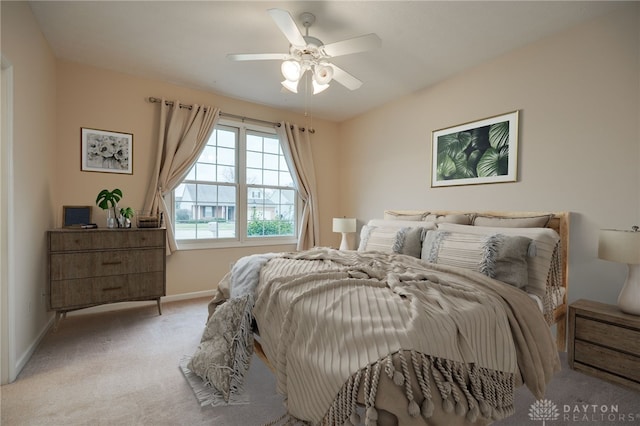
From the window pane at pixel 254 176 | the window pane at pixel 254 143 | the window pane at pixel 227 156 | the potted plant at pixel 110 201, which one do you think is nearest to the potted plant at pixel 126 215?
the potted plant at pixel 110 201

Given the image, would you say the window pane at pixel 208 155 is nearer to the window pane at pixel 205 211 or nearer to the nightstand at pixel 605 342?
the window pane at pixel 205 211

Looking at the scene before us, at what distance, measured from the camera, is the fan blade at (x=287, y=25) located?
188cm

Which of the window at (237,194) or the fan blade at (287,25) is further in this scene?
the window at (237,194)

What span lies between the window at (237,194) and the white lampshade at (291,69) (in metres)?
2.16

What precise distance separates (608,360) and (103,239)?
4.28 meters

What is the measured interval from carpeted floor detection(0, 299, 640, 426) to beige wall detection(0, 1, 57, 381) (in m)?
0.26

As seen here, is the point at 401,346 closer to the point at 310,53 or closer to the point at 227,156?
the point at 310,53

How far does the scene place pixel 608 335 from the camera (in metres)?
2.08

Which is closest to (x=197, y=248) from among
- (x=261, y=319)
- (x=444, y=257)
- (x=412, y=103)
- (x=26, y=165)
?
(x=26, y=165)

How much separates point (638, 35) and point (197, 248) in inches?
186

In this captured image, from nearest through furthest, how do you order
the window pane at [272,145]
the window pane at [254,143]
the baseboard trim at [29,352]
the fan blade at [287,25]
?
the fan blade at [287,25] < the baseboard trim at [29,352] < the window pane at [254,143] < the window pane at [272,145]

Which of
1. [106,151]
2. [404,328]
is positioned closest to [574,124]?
[404,328]

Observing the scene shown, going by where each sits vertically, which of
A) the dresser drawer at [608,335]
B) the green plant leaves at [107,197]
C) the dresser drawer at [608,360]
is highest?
the green plant leaves at [107,197]

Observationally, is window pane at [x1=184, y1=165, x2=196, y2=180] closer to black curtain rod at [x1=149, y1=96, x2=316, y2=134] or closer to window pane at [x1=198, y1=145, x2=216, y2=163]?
window pane at [x1=198, y1=145, x2=216, y2=163]
